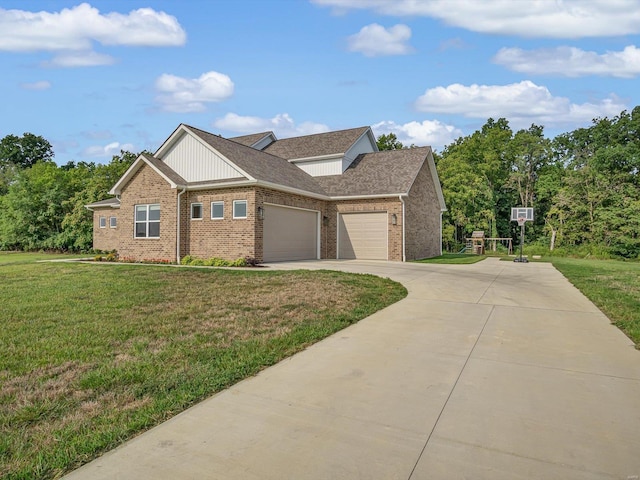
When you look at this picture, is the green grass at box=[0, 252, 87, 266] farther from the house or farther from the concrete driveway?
the concrete driveway

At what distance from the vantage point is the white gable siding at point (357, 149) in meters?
22.0

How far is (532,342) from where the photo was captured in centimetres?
516

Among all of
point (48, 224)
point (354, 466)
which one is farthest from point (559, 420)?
point (48, 224)

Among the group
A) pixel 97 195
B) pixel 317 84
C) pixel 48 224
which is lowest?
pixel 48 224

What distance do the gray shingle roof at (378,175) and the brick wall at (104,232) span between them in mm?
14147

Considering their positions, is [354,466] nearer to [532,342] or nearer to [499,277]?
[532,342]

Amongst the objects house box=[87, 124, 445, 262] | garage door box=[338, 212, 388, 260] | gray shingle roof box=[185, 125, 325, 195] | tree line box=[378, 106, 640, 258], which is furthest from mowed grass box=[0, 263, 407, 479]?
tree line box=[378, 106, 640, 258]

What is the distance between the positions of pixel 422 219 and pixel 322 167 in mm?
6296

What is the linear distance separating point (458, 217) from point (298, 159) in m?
17.3

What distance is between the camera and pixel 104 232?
2627 cm

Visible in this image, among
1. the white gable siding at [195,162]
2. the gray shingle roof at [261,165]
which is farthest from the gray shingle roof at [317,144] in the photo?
the white gable siding at [195,162]

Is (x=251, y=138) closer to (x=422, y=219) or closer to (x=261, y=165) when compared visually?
(x=261, y=165)

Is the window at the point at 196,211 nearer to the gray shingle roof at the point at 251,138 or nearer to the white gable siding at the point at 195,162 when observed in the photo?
the white gable siding at the point at 195,162

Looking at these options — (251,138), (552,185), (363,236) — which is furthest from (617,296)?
(552,185)
